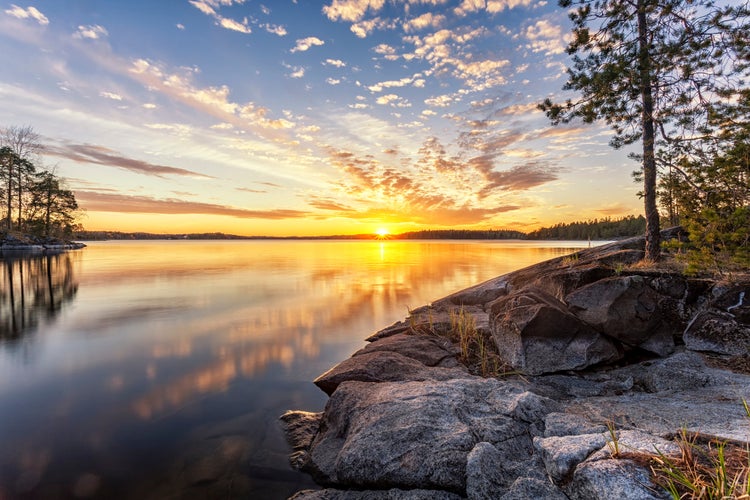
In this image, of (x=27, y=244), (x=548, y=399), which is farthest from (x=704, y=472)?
(x=27, y=244)

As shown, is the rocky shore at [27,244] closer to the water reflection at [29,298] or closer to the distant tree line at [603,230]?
the water reflection at [29,298]

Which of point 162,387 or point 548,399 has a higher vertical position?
point 548,399

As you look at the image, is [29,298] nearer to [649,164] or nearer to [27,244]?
[649,164]

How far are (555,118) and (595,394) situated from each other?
28.2ft

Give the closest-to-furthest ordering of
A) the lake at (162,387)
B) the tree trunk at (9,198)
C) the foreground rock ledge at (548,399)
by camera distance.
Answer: the foreground rock ledge at (548,399), the lake at (162,387), the tree trunk at (9,198)

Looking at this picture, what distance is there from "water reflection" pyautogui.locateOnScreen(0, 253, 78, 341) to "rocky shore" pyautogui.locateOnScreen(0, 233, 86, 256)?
44282 millimetres

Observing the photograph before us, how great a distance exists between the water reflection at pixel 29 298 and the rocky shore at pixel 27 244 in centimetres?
4428

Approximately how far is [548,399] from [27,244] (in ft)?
300

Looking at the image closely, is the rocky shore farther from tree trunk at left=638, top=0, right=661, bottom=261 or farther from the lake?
tree trunk at left=638, top=0, right=661, bottom=261

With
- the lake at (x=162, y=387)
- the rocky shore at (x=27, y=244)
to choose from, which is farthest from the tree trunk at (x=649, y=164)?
the rocky shore at (x=27, y=244)

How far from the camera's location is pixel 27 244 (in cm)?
6397

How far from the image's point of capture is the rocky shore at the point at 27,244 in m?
60.6

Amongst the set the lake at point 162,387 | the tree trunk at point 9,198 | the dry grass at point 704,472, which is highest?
the tree trunk at point 9,198

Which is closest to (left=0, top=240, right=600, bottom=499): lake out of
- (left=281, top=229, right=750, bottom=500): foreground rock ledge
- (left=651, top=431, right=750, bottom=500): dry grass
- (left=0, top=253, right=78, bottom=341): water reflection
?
(left=0, top=253, right=78, bottom=341): water reflection
